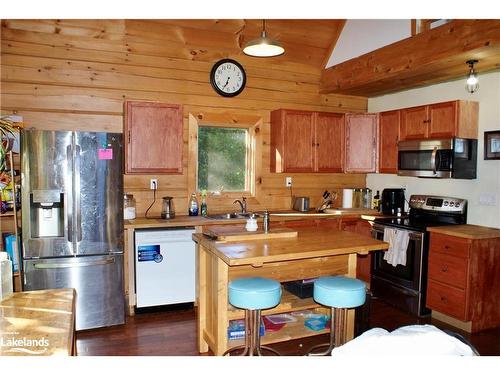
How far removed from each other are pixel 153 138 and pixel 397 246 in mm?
2843

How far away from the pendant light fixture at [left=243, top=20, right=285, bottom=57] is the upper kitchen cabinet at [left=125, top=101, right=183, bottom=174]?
141cm

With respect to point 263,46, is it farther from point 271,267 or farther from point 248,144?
point 248,144

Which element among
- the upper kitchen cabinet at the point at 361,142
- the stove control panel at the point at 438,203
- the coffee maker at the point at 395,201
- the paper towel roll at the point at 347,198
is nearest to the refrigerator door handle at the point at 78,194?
the upper kitchen cabinet at the point at 361,142

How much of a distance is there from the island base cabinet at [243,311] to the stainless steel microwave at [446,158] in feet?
5.18

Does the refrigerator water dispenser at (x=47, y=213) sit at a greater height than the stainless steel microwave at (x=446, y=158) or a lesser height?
lesser

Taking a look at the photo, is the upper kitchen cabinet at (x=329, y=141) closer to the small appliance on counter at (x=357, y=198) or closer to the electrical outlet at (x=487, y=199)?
the small appliance on counter at (x=357, y=198)

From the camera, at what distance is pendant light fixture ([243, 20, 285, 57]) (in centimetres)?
311

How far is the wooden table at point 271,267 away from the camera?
8.62 ft

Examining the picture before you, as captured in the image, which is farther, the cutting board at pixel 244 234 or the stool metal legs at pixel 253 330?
the cutting board at pixel 244 234
